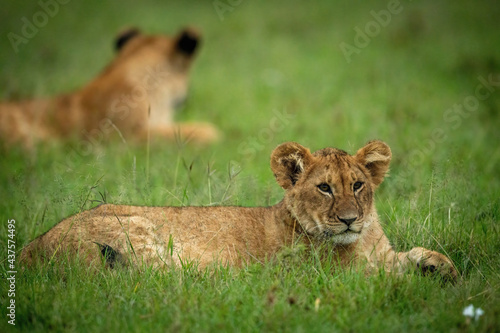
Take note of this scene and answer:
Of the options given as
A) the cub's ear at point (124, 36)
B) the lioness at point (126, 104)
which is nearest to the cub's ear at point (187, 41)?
the lioness at point (126, 104)

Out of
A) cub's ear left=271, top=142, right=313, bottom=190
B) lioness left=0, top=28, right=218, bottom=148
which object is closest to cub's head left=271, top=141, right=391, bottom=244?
cub's ear left=271, top=142, right=313, bottom=190

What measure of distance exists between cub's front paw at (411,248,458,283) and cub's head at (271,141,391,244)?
1.46 feet

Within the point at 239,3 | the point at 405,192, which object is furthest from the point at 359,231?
the point at 239,3

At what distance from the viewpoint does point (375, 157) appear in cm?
534

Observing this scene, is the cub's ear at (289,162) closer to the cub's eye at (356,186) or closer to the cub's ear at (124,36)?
the cub's eye at (356,186)

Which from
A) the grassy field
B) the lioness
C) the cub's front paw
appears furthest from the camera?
the lioness

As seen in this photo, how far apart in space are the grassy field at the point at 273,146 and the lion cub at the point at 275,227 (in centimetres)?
22

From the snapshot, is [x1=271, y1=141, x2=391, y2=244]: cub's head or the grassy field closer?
the grassy field

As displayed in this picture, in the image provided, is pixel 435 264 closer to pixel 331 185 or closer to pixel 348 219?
pixel 348 219

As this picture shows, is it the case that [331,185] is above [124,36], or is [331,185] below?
below

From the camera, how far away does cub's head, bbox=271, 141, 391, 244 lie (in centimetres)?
491

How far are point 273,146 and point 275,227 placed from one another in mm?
3721

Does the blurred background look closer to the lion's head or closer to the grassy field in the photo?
the grassy field

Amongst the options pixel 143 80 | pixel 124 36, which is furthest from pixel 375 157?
pixel 124 36
